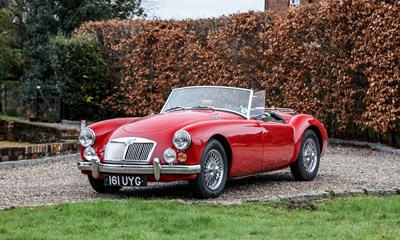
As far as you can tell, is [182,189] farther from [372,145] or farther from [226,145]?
[372,145]

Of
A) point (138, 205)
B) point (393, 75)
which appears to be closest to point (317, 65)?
point (393, 75)

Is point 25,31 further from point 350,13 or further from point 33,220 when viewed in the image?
point 33,220

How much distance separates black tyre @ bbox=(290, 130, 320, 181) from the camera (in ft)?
36.3

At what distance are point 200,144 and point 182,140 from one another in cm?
22

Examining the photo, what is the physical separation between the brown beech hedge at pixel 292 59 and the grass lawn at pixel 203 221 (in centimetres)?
751

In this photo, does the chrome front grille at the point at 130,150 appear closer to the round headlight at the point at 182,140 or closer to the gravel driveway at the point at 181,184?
the round headlight at the point at 182,140

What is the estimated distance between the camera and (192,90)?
1087 cm

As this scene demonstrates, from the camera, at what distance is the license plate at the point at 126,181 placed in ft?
29.9

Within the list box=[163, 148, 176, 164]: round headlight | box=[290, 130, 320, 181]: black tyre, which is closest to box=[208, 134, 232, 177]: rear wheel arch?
box=[163, 148, 176, 164]: round headlight

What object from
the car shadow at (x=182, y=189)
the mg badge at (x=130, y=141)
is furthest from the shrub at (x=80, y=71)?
the mg badge at (x=130, y=141)

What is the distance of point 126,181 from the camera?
916cm

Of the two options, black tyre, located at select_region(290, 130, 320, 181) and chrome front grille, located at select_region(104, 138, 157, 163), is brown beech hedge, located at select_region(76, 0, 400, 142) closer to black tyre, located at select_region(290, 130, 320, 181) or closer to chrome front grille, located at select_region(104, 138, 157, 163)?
black tyre, located at select_region(290, 130, 320, 181)

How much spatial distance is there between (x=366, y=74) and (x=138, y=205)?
29.9 feet

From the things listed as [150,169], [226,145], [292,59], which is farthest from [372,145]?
[150,169]
